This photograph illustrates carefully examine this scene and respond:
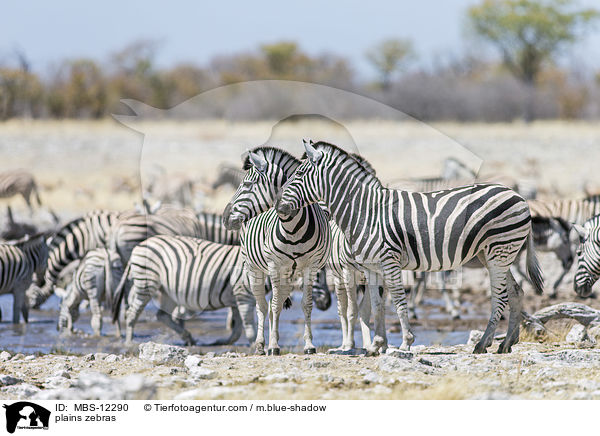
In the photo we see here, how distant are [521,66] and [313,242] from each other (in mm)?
56947

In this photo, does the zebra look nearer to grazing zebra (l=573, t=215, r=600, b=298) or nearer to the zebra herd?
the zebra herd

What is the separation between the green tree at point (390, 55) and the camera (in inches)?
2876

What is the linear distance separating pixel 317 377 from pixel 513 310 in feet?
7.56

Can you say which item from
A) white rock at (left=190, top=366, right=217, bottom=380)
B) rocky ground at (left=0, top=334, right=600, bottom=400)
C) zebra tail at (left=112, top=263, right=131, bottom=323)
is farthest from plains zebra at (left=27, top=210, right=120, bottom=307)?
white rock at (left=190, top=366, right=217, bottom=380)

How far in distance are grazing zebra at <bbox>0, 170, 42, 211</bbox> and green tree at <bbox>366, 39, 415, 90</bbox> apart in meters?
51.4

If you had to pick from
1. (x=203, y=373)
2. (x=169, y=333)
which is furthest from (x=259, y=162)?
(x=169, y=333)

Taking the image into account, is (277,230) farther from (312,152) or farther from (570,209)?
(570,209)

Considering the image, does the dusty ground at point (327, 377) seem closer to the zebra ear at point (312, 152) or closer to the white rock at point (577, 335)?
the white rock at point (577, 335)

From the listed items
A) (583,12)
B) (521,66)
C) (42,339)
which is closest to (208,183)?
(42,339)

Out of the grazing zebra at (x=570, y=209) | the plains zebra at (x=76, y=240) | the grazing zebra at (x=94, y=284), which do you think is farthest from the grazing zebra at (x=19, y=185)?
the grazing zebra at (x=570, y=209)

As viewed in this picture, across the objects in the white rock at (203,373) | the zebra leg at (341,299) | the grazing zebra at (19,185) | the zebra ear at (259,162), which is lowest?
the white rock at (203,373)

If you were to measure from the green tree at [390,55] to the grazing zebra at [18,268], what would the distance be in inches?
2388
